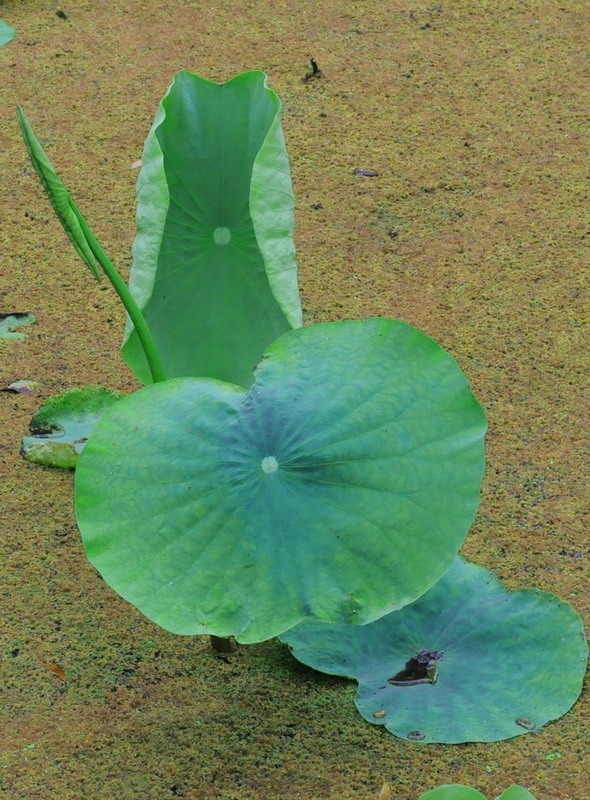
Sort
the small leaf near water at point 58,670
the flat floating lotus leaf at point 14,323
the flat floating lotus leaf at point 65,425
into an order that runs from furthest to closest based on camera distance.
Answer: the flat floating lotus leaf at point 14,323 → the flat floating lotus leaf at point 65,425 → the small leaf near water at point 58,670

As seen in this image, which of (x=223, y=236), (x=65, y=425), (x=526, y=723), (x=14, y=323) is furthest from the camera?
(x=14, y=323)

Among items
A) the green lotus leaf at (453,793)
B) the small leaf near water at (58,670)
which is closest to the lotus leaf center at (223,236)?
the small leaf near water at (58,670)

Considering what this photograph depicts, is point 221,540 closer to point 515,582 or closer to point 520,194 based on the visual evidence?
point 515,582

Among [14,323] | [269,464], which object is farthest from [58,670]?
[14,323]

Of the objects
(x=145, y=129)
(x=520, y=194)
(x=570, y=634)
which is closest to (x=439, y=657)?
(x=570, y=634)

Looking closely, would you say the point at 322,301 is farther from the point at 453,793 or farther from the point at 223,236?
the point at 453,793

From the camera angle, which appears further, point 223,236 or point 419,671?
point 223,236

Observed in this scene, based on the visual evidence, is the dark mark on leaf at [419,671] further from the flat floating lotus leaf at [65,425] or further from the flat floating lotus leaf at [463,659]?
the flat floating lotus leaf at [65,425]
